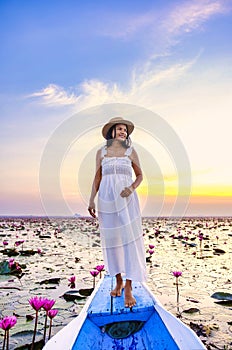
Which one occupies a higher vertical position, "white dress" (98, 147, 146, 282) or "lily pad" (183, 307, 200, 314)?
"white dress" (98, 147, 146, 282)

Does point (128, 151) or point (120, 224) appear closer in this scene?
point (120, 224)

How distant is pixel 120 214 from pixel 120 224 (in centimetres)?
9

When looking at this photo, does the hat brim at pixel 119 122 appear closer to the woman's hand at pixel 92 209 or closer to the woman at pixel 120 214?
the woman at pixel 120 214

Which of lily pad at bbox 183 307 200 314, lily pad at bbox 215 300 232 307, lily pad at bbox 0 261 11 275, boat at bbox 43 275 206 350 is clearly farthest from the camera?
lily pad at bbox 0 261 11 275

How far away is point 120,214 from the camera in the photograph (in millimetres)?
2619

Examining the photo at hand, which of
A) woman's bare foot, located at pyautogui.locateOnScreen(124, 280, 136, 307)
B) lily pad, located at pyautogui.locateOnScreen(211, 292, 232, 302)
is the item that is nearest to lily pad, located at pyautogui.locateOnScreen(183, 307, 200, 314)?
lily pad, located at pyautogui.locateOnScreen(211, 292, 232, 302)

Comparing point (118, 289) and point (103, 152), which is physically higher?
point (103, 152)

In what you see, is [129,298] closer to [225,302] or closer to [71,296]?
[71,296]

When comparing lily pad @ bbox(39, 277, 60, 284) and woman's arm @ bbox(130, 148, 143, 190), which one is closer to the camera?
woman's arm @ bbox(130, 148, 143, 190)

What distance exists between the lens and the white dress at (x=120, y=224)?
2.59 metres

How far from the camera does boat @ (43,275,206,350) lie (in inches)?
73.1

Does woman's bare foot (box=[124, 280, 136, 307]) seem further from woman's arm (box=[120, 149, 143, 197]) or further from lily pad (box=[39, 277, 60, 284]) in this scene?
lily pad (box=[39, 277, 60, 284])

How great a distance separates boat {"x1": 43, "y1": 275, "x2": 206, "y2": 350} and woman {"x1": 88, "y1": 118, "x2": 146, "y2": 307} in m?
0.17

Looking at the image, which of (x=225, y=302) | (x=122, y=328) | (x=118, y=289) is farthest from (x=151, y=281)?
(x=122, y=328)
